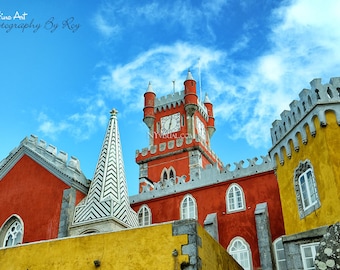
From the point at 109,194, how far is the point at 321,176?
989 centimetres

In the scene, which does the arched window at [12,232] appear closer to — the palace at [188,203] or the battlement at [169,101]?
the palace at [188,203]

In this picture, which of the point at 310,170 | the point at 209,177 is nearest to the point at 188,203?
the point at 209,177

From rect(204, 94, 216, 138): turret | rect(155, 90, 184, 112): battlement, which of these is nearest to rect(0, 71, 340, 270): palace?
rect(155, 90, 184, 112): battlement

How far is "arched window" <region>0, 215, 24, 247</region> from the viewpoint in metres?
20.3

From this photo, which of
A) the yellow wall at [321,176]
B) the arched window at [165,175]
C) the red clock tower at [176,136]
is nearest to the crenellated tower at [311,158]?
the yellow wall at [321,176]

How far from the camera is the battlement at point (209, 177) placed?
862 inches

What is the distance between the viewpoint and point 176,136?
3606cm

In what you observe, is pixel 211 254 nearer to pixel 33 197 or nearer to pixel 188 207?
pixel 188 207

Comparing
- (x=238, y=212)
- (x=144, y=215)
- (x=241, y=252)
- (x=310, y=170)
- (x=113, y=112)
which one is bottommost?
(x=241, y=252)

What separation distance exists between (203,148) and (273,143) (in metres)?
18.8

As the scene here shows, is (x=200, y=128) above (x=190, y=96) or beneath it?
beneath

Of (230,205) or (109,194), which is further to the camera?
(230,205)

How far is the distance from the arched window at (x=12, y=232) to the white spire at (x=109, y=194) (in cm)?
338

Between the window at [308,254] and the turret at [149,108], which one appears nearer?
the window at [308,254]
